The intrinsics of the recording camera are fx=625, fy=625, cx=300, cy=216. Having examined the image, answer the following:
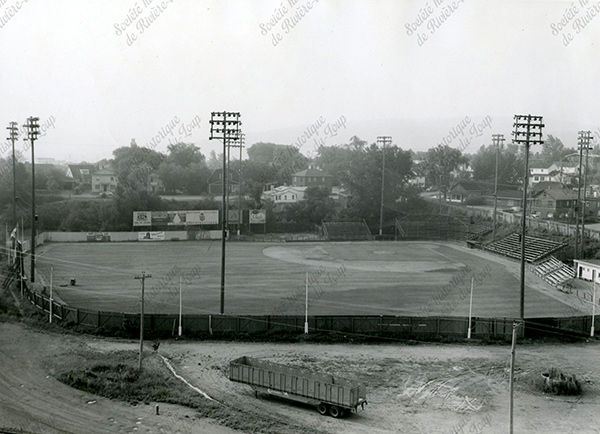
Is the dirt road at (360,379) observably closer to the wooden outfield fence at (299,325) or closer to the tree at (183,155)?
the wooden outfield fence at (299,325)

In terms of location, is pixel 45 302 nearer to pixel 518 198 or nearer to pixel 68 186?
pixel 68 186

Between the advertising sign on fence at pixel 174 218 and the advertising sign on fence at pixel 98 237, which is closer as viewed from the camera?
the advertising sign on fence at pixel 98 237

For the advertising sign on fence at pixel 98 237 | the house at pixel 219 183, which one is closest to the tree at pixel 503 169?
the house at pixel 219 183

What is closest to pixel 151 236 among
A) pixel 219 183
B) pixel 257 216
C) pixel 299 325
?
pixel 257 216

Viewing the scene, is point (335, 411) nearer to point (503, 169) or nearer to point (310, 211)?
point (310, 211)

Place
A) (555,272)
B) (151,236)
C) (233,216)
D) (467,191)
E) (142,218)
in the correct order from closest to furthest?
1. (555,272)
2. (151,236)
3. (142,218)
4. (233,216)
5. (467,191)

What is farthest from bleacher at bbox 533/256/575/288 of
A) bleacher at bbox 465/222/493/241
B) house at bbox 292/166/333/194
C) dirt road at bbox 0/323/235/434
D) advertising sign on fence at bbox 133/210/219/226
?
house at bbox 292/166/333/194

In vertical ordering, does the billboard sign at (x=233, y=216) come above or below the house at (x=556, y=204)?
below

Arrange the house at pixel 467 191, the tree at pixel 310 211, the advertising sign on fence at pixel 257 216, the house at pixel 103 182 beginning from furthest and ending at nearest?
the house at pixel 467 191
the house at pixel 103 182
the tree at pixel 310 211
the advertising sign on fence at pixel 257 216
